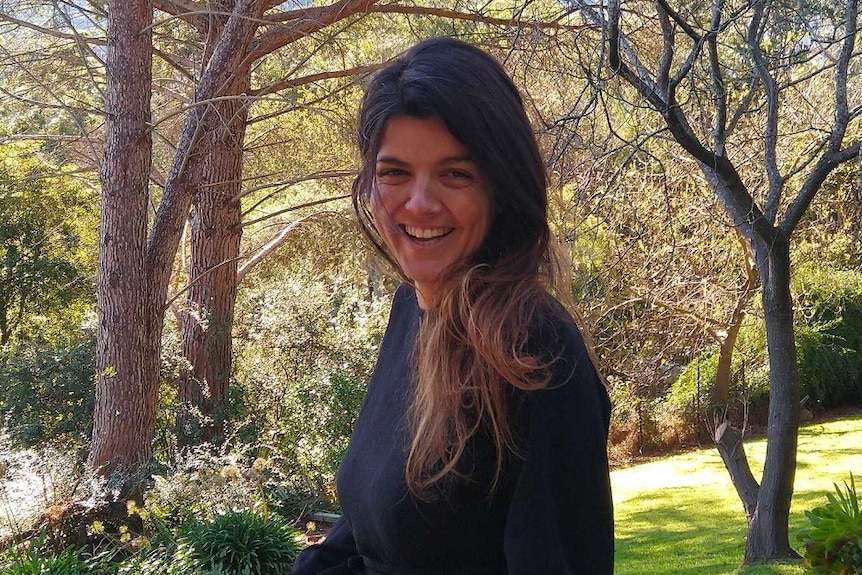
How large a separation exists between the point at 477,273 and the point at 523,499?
35 cm

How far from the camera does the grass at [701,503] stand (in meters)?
9.23

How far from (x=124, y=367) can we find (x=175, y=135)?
5.71 meters

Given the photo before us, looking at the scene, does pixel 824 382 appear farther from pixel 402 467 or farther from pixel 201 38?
pixel 402 467

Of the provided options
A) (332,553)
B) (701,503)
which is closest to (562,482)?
(332,553)

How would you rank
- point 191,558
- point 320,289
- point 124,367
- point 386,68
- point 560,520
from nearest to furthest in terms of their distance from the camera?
1. point 560,520
2. point 386,68
3. point 191,558
4. point 124,367
5. point 320,289

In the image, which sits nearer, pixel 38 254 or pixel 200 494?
pixel 200 494

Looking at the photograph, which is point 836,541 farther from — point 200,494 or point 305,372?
point 305,372

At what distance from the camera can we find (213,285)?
1123cm

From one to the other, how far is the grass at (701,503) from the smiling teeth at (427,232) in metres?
6.38

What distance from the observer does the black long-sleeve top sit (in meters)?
1.14

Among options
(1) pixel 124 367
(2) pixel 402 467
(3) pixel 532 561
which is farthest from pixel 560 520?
(1) pixel 124 367

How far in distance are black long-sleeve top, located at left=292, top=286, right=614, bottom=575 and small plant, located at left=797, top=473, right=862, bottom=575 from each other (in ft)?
5.20

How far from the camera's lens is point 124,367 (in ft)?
28.9

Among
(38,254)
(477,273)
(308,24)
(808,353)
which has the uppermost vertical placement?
(308,24)
